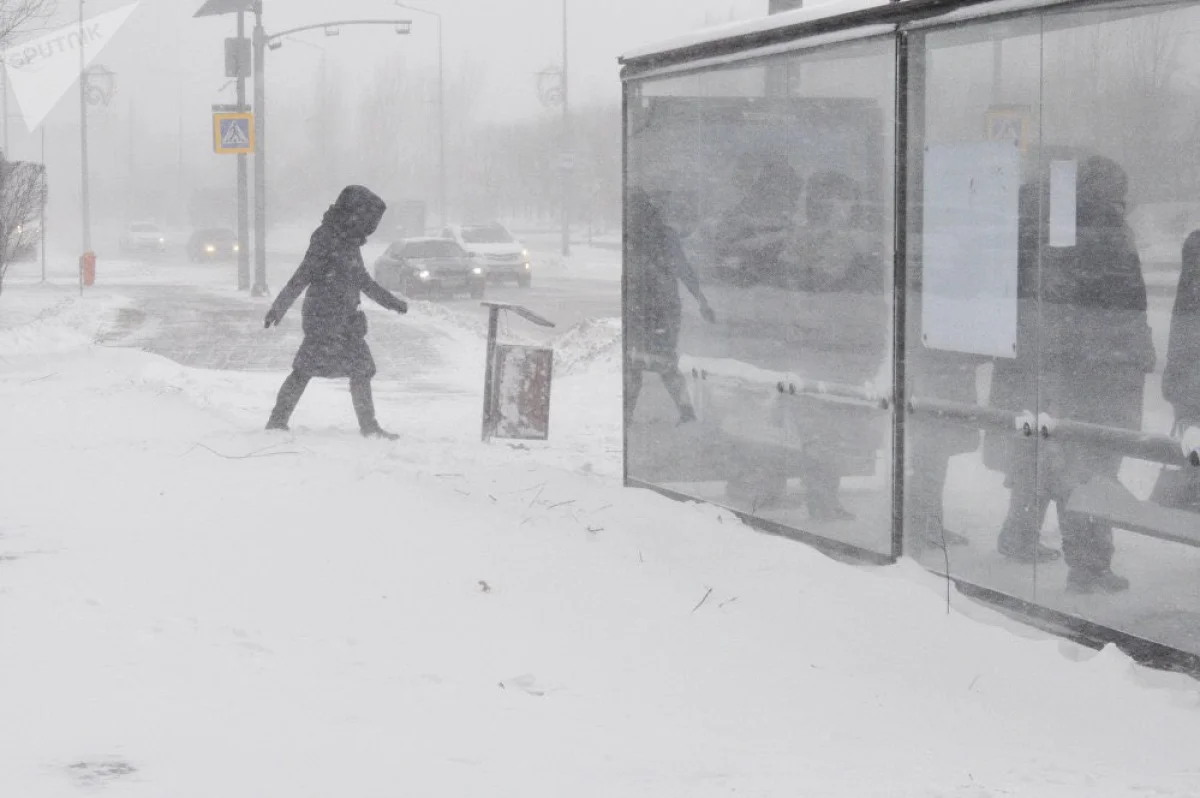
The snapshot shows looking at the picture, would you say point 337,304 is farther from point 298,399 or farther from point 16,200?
point 16,200

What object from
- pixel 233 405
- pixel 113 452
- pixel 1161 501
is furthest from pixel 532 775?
pixel 233 405

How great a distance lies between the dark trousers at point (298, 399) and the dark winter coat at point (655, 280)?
6.71 feet

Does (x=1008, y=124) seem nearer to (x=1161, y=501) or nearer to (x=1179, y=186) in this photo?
(x=1179, y=186)

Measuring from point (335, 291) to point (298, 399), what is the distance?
2.29ft

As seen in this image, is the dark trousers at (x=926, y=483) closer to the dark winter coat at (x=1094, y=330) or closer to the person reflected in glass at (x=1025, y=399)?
the person reflected in glass at (x=1025, y=399)

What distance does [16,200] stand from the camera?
69.7ft

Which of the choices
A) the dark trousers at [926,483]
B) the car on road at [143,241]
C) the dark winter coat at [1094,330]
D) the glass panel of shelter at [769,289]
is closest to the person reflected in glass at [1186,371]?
the dark winter coat at [1094,330]

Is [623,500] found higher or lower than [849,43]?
lower

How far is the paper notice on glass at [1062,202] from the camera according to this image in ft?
18.1

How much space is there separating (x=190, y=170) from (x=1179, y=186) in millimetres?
124093

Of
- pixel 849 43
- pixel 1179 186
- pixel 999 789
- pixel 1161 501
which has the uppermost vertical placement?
pixel 849 43

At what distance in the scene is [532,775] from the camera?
3.89m

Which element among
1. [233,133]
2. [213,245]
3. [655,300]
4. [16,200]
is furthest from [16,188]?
[213,245]

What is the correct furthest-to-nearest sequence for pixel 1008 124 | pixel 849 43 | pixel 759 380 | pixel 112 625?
pixel 759 380 → pixel 849 43 → pixel 1008 124 → pixel 112 625
